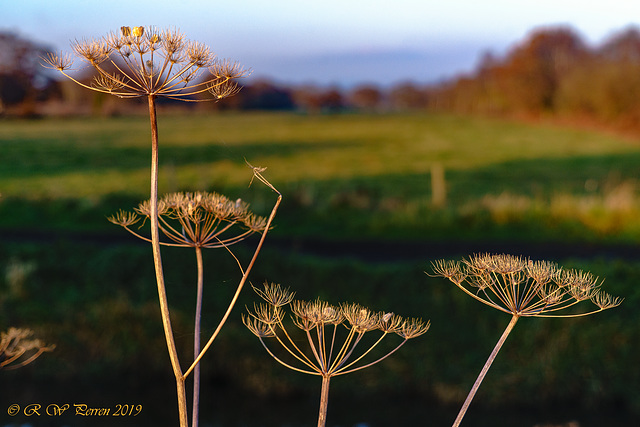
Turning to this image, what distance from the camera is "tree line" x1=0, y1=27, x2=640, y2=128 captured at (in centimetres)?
927

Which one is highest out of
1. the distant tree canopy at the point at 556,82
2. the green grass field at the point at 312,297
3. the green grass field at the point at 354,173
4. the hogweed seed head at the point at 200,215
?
the distant tree canopy at the point at 556,82

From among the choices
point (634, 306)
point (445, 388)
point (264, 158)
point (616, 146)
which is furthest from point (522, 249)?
point (616, 146)

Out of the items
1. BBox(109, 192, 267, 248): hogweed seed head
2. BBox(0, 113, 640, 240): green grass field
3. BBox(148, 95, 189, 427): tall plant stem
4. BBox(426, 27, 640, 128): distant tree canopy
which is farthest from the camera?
BBox(426, 27, 640, 128): distant tree canopy

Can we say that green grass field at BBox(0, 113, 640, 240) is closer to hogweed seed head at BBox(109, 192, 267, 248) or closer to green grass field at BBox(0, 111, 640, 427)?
green grass field at BBox(0, 111, 640, 427)

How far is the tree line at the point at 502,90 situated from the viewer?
9.27m

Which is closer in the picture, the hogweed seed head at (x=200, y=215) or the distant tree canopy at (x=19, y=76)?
the hogweed seed head at (x=200, y=215)

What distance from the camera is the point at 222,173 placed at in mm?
31812

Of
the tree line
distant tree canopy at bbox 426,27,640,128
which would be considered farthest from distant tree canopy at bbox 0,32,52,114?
distant tree canopy at bbox 426,27,640,128

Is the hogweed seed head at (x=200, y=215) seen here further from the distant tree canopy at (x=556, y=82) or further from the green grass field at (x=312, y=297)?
the distant tree canopy at (x=556, y=82)

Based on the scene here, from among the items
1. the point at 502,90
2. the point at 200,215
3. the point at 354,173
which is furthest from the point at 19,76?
the point at 502,90

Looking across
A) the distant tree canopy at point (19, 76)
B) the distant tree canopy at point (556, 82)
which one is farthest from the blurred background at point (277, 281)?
the distant tree canopy at point (556, 82)

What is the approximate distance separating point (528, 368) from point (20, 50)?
38.3 ft

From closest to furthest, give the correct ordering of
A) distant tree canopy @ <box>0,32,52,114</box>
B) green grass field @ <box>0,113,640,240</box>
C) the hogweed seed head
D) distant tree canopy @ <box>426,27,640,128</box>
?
the hogweed seed head → distant tree canopy @ <box>0,32,52,114</box> → green grass field @ <box>0,113,640,240</box> → distant tree canopy @ <box>426,27,640,128</box>

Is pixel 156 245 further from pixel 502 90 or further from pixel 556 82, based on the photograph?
pixel 502 90
